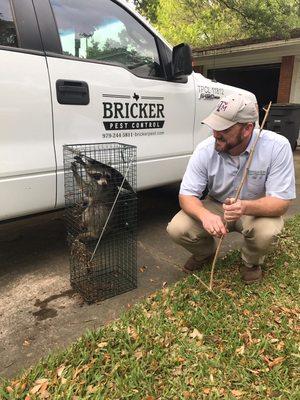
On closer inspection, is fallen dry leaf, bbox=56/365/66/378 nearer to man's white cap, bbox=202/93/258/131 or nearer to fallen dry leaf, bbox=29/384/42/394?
fallen dry leaf, bbox=29/384/42/394

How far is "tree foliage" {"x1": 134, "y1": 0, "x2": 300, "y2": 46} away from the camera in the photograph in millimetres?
9680

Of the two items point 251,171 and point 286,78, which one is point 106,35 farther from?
point 286,78

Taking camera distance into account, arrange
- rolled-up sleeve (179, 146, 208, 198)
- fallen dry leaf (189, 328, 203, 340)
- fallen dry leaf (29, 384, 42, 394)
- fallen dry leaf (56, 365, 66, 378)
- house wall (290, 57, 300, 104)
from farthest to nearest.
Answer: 1. house wall (290, 57, 300, 104)
2. rolled-up sleeve (179, 146, 208, 198)
3. fallen dry leaf (189, 328, 203, 340)
4. fallen dry leaf (56, 365, 66, 378)
5. fallen dry leaf (29, 384, 42, 394)

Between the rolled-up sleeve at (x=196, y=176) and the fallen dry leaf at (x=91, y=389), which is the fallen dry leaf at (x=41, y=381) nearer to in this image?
the fallen dry leaf at (x=91, y=389)

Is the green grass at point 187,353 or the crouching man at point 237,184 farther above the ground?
the crouching man at point 237,184

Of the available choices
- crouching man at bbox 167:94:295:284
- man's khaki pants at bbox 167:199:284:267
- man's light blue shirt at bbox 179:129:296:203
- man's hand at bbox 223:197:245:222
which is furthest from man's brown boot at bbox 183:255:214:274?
man's hand at bbox 223:197:245:222

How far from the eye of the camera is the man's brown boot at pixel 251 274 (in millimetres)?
3006

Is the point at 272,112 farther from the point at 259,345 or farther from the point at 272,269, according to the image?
the point at 259,345

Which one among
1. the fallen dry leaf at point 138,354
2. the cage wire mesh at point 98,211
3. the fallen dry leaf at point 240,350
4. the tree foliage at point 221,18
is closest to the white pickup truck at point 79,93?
the cage wire mesh at point 98,211

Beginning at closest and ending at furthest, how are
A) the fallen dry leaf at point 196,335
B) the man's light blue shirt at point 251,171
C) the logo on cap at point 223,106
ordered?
the fallen dry leaf at point 196,335, the logo on cap at point 223,106, the man's light blue shirt at point 251,171

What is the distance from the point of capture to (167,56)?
3.78 m

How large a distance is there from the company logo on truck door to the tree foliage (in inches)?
289

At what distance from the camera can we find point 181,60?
11.8 ft

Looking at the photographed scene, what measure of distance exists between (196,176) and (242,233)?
55cm
